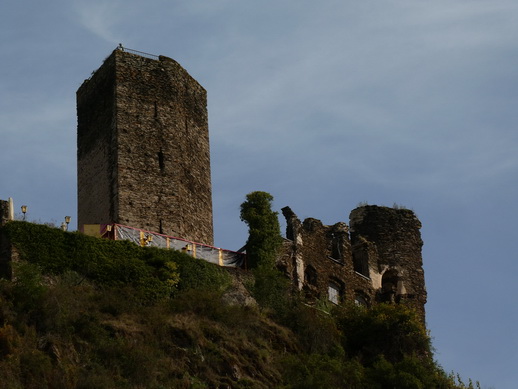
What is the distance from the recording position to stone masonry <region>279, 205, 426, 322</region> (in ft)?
158

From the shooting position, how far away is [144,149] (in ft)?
154

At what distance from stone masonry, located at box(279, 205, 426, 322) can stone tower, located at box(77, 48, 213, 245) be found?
3.21 m

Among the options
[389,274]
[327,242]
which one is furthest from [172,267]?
[389,274]

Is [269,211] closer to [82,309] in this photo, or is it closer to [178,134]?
[178,134]

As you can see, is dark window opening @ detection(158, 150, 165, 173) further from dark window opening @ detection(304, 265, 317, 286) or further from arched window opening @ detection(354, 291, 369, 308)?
arched window opening @ detection(354, 291, 369, 308)

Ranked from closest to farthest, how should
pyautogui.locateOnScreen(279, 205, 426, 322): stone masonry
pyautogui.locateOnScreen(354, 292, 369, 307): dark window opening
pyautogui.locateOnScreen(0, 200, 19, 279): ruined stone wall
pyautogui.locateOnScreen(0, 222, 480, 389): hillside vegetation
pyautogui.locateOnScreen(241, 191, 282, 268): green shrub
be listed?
pyautogui.locateOnScreen(0, 222, 480, 389): hillside vegetation
pyautogui.locateOnScreen(0, 200, 19, 279): ruined stone wall
pyautogui.locateOnScreen(241, 191, 282, 268): green shrub
pyautogui.locateOnScreen(279, 205, 426, 322): stone masonry
pyautogui.locateOnScreen(354, 292, 369, 307): dark window opening

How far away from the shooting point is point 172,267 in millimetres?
41781

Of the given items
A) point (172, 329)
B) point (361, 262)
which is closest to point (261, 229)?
point (361, 262)

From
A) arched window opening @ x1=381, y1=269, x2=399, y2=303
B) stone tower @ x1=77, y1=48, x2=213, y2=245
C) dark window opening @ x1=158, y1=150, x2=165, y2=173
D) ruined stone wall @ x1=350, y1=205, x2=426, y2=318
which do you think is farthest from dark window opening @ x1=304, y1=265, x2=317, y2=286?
dark window opening @ x1=158, y1=150, x2=165, y2=173

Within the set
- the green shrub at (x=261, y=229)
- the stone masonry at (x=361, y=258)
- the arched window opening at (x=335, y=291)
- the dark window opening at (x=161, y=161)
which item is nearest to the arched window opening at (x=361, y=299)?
the stone masonry at (x=361, y=258)

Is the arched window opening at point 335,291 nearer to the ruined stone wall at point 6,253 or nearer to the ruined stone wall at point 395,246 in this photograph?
the ruined stone wall at point 395,246

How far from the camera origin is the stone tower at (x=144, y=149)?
46.0 m

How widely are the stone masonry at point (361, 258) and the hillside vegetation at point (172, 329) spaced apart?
2473mm

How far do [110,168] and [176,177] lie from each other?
2.12 meters
